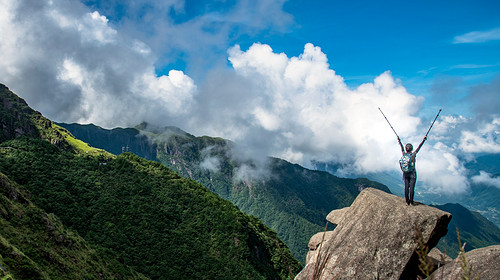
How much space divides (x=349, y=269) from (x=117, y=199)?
10766cm

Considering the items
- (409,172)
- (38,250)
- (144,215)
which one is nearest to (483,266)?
(409,172)

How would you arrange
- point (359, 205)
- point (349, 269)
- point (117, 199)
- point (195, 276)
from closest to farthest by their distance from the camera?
1. point (349, 269)
2. point (359, 205)
3. point (195, 276)
4. point (117, 199)

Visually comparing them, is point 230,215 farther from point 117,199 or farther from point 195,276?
point 117,199

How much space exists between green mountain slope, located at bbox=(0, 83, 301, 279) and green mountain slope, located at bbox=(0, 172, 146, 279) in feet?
72.0

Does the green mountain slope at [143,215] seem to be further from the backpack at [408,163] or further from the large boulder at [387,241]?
the backpack at [408,163]

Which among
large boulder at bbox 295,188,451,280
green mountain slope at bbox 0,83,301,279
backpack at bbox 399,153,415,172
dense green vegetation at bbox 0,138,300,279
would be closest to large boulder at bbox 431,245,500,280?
large boulder at bbox 295,188,451,280

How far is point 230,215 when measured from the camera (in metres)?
125

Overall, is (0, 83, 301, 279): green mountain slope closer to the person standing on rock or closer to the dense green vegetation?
the dense green vegetation

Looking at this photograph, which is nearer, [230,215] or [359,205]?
[359,205]

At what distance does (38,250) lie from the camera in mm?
45312

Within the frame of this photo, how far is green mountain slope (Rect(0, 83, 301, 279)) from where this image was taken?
92250mm

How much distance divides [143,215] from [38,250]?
64.3 m

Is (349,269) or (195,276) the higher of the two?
(349,269)

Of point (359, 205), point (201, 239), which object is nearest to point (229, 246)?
point (201, 239)
